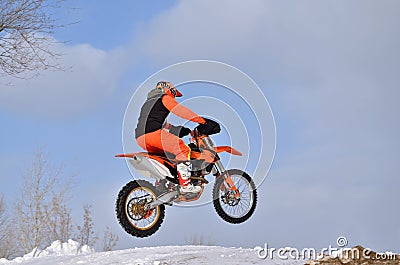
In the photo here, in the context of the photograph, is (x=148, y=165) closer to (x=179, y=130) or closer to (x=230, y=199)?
(x=179, y=130)

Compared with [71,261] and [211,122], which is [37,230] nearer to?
[71,261]

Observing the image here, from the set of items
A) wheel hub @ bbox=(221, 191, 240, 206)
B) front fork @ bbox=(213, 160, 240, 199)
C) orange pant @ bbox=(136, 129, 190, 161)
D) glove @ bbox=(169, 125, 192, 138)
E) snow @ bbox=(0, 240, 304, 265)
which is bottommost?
snow @ bbox=(0, 240, 304, 265)

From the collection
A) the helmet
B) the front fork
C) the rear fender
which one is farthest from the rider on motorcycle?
the front fork

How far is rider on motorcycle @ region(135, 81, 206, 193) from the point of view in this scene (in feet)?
22.7

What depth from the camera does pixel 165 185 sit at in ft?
23.5

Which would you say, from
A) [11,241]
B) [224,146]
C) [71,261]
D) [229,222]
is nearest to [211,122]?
[224,146]

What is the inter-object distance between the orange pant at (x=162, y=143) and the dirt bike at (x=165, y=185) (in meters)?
0.08

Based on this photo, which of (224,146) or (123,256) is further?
(224,146)

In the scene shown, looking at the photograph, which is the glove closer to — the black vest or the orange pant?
the orange pant

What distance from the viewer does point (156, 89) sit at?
703cm

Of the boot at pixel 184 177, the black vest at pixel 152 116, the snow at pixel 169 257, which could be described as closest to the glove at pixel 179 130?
the black vest at pixel 152 116

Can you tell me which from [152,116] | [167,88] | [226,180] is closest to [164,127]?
[152,116]

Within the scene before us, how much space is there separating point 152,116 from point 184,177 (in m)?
0.91

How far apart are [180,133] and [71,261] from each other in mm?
2283
